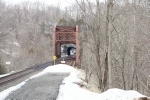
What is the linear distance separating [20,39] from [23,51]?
19392mm

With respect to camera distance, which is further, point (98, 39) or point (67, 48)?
point (67, 48)

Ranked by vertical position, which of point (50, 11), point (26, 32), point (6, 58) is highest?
point (50, 11)

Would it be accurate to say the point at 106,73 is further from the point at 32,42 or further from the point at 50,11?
the point at 50,11

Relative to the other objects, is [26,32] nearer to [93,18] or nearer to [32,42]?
[32,42]

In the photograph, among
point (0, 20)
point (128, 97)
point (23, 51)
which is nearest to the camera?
point (128, 97)

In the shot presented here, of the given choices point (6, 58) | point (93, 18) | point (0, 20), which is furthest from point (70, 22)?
point (93, 18)

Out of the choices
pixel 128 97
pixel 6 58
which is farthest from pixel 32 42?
pixel 128 97

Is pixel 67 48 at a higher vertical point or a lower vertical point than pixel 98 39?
higher

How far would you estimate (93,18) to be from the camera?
39.1 feet

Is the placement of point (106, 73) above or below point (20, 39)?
below

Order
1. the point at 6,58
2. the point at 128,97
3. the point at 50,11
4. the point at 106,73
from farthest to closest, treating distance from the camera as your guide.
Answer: the point at 50,11
the point at 6,58
the point at 106,73
the point at 128,97

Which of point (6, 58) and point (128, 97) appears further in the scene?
point (6, 58)

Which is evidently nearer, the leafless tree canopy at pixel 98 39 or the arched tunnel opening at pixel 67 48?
the leafless tree canopy at pixel 98 39

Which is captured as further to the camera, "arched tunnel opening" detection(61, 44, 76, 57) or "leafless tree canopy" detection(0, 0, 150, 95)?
"arched tunnel opening" detection(61, 44, 76, 57)
